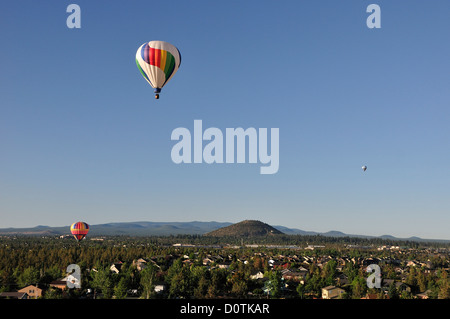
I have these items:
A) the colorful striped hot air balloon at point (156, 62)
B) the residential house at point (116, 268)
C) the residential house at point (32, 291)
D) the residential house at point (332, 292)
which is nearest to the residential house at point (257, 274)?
the residential house at point (332, 292)

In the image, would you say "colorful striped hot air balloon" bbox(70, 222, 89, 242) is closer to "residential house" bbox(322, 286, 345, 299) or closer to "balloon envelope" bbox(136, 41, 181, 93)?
"balloon envelope" bbox(136, 41, 181, 93)

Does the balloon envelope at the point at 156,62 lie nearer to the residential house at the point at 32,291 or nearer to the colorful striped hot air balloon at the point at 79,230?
the residential house at the point at 32,291

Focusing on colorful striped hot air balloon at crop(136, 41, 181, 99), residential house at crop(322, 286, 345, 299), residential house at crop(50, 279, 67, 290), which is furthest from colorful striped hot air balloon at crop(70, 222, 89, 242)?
residential house at crop(322, 286, 345, 299)

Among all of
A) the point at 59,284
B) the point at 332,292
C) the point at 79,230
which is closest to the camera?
the point at 332,292

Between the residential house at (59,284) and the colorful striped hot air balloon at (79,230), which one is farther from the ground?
the colorful striped hot air balloon at (79,230)

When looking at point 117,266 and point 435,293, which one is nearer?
point 435,293

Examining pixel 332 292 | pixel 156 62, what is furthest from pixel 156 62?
pixel 332 292

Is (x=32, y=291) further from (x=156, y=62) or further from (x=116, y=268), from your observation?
(x=156, y=62)
